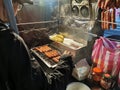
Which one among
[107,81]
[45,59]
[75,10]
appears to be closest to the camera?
[107,81]

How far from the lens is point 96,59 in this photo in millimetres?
1485

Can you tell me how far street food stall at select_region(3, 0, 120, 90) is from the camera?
1.34 m

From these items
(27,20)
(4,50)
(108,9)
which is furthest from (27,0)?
(27,20)

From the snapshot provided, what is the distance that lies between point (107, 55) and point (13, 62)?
1004mm

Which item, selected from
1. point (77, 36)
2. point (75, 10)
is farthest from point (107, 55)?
point (75, 10)

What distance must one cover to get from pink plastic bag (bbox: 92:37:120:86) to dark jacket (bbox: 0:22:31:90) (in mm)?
917

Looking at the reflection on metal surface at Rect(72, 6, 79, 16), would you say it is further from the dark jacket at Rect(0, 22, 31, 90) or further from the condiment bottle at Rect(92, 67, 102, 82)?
the dark jacket at Rect(0, 22, 31, 90)

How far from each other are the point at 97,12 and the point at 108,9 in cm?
20

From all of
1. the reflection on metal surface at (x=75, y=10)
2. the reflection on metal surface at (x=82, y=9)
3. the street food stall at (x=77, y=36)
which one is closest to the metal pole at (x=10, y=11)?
the street food stall at (x=77, y=36)

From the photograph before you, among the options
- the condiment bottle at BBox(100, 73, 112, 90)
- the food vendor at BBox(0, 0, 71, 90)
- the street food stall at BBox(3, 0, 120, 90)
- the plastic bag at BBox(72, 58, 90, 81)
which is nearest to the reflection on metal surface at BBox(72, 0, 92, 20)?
the street food stall at BBox(3, 0, 120, 90)

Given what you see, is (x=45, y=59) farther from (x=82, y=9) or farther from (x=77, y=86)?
(x=82, y=9)

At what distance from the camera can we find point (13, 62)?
0.61 m

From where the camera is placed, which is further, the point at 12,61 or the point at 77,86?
the point at 77,86

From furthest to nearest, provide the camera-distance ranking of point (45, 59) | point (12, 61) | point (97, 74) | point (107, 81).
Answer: point (45, 59)
point (97, 74)
point (107, 81)
point (12, 61)
